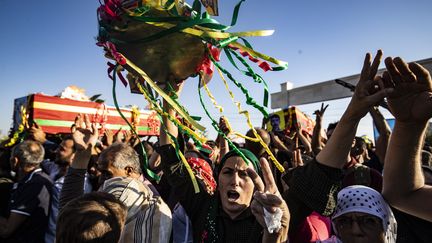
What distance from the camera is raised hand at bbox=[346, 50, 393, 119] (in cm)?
133

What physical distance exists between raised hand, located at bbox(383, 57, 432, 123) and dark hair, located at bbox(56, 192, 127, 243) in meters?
1.37

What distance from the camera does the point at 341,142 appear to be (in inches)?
53.7

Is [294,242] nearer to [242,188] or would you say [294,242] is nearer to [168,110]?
Result: [242,188]

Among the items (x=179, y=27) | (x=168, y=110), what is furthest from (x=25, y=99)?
(x=179, y=27)

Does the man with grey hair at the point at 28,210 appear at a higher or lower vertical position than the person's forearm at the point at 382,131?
lower

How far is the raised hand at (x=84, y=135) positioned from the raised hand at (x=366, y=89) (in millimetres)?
1780

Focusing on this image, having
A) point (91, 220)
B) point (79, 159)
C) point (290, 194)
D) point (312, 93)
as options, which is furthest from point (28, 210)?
point (312, 93)

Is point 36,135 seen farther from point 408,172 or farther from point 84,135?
point 408,172

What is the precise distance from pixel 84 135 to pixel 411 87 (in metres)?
2.12

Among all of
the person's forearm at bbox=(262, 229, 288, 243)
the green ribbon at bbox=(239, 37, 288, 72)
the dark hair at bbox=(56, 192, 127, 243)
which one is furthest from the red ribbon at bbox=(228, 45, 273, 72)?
the dark hair at bbox=(56, 192, 127, 243)

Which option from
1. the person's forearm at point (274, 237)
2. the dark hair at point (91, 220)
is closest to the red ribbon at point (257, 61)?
the person's forearm at point (274, 237)

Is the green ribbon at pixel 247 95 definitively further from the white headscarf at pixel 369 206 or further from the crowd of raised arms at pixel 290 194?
the white headscarf at pixel 369 206

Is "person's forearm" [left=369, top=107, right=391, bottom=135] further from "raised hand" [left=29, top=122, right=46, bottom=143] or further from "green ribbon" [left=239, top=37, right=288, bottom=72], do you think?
"raised hand" [left=29, top=122, right=46, bottom=143]

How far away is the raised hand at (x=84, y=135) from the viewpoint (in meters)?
2.17
